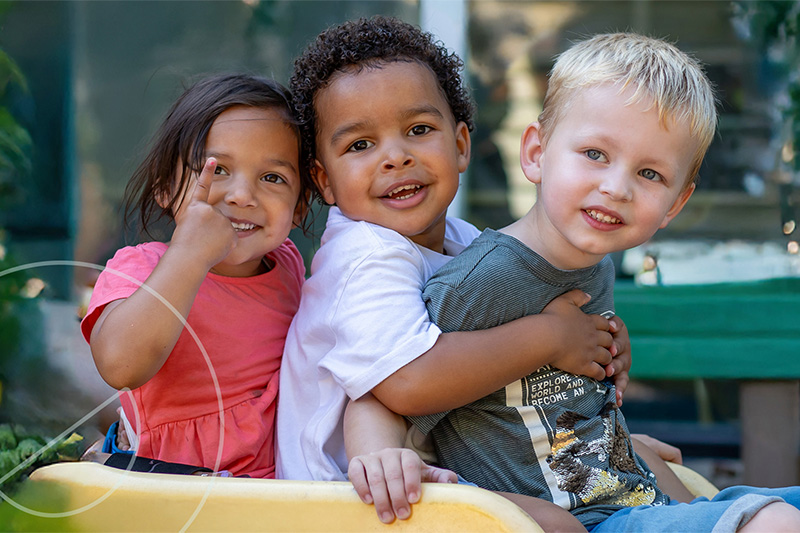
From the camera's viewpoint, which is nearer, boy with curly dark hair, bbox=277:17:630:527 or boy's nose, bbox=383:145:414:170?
boy with curly dark hair, bbox=277:17:630:527

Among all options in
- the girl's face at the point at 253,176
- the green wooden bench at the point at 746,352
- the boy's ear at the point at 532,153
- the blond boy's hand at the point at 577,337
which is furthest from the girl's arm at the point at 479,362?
the green wooden bench at the point at 746,352

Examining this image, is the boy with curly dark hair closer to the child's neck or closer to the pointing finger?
the child's neck

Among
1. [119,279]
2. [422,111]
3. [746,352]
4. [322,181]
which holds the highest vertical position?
[422,111]

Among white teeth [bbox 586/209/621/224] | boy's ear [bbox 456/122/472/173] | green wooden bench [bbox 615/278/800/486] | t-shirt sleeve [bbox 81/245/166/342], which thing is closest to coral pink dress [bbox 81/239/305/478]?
t-shirt sleeve [bbox 81/245/166/342]

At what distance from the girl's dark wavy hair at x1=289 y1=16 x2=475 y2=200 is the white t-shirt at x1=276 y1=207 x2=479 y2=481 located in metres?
0.19

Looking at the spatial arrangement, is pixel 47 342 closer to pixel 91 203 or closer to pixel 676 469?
pixel 91 203

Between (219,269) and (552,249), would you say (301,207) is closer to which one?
(219,269)

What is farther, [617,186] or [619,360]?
[619,360]

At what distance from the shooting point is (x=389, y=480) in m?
0.89

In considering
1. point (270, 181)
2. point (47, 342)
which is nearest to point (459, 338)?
point (270, 181)

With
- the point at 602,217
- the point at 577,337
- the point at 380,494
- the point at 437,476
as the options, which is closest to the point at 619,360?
the point at 577,337

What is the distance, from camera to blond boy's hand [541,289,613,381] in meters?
1.09

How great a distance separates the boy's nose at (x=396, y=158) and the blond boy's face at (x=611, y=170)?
22cm

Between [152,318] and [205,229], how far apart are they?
0.15m
